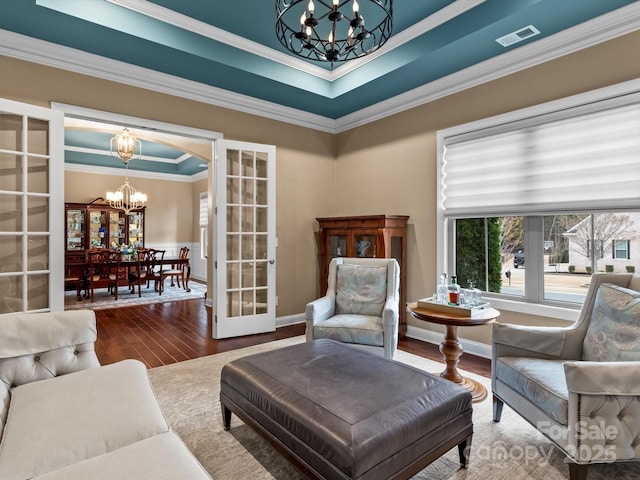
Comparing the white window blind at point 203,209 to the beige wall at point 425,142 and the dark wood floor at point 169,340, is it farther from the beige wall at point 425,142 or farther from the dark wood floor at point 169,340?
the beige wall at point 425,142

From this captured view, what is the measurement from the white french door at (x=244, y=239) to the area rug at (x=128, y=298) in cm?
291

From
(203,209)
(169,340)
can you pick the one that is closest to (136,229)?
(203,209)

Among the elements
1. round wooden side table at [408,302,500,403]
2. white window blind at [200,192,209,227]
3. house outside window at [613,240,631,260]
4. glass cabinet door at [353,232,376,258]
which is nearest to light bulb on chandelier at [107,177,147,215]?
white window blind at [200,192,209,227]

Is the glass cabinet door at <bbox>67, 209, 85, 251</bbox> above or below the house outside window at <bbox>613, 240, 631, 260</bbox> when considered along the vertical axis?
above

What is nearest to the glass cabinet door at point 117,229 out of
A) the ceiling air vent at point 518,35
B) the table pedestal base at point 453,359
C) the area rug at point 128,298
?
the area rug at point 128,298

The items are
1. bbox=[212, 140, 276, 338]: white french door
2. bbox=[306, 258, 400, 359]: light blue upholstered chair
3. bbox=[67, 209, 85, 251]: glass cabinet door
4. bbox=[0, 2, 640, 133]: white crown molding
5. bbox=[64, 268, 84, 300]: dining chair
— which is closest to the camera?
bbox=[0, 2, 640, 133]: white crown molding

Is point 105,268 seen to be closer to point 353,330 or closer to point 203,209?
point 203,209

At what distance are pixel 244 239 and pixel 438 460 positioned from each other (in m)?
3.17

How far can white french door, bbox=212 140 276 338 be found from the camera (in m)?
4.13

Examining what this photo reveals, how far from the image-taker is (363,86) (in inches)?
156

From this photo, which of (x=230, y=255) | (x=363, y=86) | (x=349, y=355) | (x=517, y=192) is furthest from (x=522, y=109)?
(x=230, y=255)

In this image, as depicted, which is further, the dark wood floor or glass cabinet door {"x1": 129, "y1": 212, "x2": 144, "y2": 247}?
glass cabinet door {"x1": 129, "y1": 212, "x2": 144, "y2": 247}

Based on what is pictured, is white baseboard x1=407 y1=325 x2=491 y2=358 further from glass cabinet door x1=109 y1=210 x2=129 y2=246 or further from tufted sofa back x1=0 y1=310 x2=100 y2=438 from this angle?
glass cabinet door x1=109 y1=210 x2=129 y2=246

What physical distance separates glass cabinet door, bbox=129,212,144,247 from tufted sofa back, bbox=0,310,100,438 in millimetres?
7884
